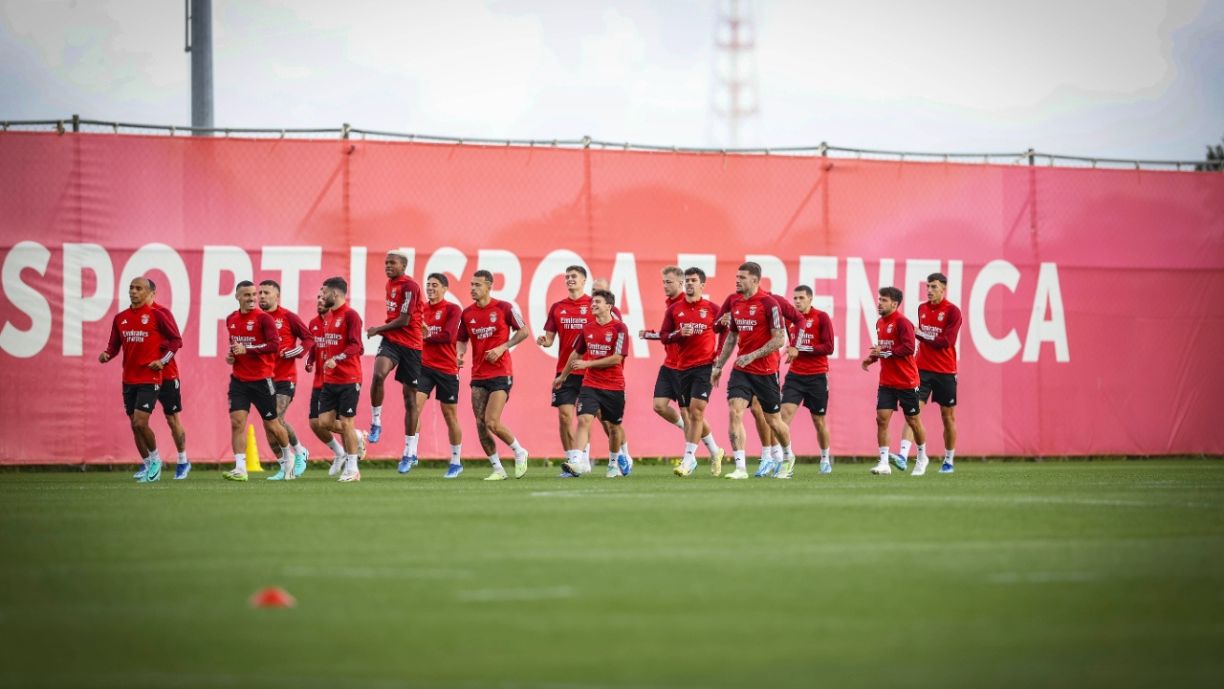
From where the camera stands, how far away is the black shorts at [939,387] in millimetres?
19984

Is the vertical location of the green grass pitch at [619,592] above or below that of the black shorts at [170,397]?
below

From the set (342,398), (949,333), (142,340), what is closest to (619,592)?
(342,398)

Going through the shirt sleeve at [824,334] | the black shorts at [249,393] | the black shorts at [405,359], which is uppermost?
the shirt sleeve at [824,334]

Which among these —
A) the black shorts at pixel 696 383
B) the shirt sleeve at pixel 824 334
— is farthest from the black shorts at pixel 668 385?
the shirt sleeve at pixel 824 334

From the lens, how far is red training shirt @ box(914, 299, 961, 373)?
19.7 meters

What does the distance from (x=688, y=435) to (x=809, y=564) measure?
9.74 metres

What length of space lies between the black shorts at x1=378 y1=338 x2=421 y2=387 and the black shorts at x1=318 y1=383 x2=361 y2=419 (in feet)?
3.23

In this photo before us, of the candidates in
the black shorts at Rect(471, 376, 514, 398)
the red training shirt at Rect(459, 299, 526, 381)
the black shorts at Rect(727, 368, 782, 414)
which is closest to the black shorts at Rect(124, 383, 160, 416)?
the red training shirt at Rect(459, 299, 526, 381)

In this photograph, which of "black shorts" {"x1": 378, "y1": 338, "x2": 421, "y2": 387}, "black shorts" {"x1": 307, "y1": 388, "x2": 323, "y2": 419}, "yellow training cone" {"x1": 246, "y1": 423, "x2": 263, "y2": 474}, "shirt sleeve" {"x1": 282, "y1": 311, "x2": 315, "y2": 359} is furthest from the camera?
"yellow training cone" {"x1": 246, "y1": 423, "x2": 263, "y2": 474}

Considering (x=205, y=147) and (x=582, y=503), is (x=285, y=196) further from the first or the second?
(x=582, y=503)

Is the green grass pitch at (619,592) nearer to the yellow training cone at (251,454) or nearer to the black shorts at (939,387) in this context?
the black shorts at (939,387)

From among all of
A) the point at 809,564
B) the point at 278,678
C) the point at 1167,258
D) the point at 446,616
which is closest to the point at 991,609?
the point at 809,564

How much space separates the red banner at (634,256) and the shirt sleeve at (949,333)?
3.45 metres

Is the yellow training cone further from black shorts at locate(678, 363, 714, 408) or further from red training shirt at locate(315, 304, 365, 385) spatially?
black shorts at locate(678, 363, 714, 408)
